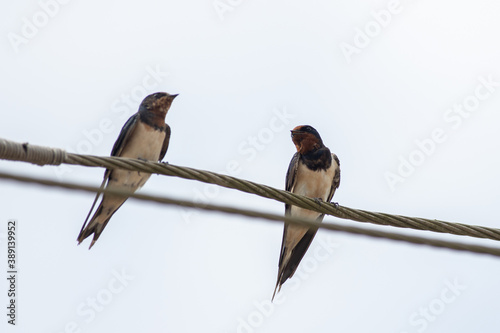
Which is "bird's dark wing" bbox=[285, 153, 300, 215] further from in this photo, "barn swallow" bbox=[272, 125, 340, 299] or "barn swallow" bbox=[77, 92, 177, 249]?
"barn swallow" bbox=[77, 92, 177, 249]

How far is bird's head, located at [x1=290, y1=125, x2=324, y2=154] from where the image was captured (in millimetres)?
7367

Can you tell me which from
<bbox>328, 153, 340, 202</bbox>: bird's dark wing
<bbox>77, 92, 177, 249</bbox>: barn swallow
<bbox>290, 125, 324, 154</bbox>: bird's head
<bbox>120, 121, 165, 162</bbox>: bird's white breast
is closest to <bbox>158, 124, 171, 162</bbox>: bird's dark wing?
<bbox>77, 92, 177, 249</bbox>: barn swallow

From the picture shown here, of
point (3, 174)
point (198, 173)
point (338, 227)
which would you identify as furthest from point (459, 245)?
point (3, 174)

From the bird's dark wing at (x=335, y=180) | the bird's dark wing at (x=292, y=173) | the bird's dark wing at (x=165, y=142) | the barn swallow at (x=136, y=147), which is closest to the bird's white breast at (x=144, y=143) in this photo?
the barn swallow at (x=136, y=147)

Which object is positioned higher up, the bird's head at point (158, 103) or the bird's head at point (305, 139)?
the bird's head at point (305, 139)

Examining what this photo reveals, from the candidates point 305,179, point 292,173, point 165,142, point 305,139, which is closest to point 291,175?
point 292,173

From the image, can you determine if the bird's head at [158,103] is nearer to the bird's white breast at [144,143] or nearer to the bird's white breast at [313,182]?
the bird's white breast at [144,143]

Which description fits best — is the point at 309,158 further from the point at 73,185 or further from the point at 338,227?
the point at 73,185

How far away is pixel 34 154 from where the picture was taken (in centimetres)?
345

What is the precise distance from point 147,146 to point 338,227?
4.31 meters

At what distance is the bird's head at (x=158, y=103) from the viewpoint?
24.3 ft

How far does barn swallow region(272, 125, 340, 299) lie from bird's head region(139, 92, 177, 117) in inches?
45.4

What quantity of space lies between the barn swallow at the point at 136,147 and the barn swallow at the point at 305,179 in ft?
3.86

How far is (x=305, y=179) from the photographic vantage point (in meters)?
7.29
